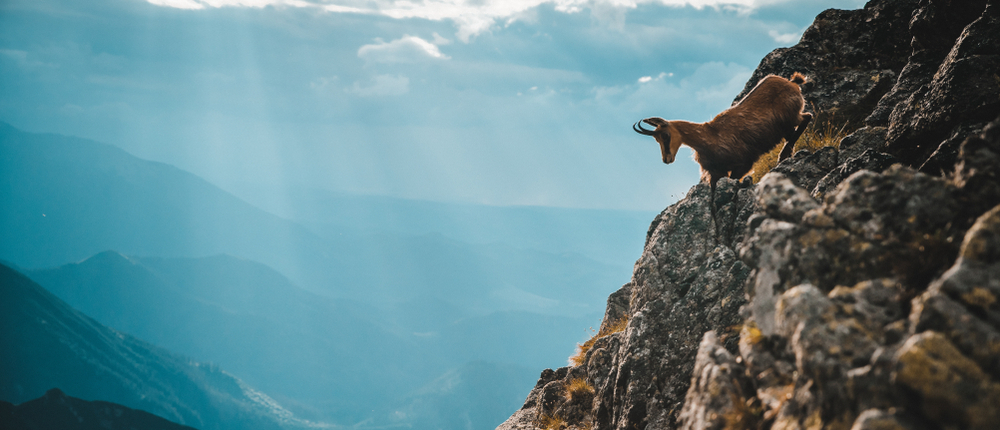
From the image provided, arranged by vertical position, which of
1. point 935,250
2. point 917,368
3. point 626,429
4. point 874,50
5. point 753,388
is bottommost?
point 626,429

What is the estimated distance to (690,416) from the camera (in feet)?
19.6

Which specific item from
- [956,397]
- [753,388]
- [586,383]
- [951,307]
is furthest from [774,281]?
[586,383]

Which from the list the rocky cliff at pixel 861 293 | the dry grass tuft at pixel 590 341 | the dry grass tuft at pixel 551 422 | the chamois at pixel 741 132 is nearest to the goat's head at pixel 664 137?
the chamois at pixel 741 132

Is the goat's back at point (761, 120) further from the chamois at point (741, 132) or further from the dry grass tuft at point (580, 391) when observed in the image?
the dry grass tuft at point (580, 391)

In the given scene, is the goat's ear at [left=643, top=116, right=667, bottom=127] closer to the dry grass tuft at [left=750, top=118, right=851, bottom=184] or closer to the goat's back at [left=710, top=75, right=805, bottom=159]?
the goat's back at [left=710, top=75, right=805, bottom=159]

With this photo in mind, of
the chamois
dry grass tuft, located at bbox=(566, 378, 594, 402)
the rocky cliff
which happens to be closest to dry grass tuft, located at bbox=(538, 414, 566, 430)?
dry grass tuft, located at bbox=(566, 378, 594, 402)

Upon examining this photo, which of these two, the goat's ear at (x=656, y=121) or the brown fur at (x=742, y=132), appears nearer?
the brown fur at (x=742, y=132)

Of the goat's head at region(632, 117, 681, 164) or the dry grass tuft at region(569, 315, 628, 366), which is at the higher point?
the goat's head at region(632, 117, 681, 164)

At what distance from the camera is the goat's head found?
12.8 metres

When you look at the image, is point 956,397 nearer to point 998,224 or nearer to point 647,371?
point 998,224

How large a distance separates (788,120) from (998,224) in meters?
9.56

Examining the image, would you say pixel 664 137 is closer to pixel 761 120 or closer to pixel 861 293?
pixel 761 120

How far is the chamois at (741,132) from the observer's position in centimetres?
1244

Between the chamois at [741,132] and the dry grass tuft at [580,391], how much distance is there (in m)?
6.82
